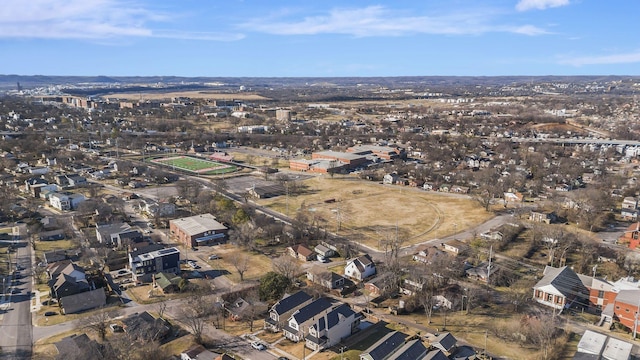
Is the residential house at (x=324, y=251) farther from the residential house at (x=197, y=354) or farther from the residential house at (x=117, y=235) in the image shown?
the residential house at (x=117, y=235)

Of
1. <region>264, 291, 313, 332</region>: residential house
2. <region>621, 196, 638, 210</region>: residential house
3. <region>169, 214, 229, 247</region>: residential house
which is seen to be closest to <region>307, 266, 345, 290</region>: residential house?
<region>264, 291, 313, 332</region>: residential house

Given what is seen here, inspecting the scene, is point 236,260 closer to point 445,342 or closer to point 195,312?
point 195,312

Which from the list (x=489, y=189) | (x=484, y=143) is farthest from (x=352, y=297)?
(x=484, y=143)

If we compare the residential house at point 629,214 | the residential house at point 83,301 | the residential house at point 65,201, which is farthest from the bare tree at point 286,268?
the residential house at point 629,214

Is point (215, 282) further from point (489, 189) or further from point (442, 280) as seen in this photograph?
point (489, 189)

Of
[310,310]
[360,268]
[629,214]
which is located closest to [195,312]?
[310,310]

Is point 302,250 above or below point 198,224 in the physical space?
below
